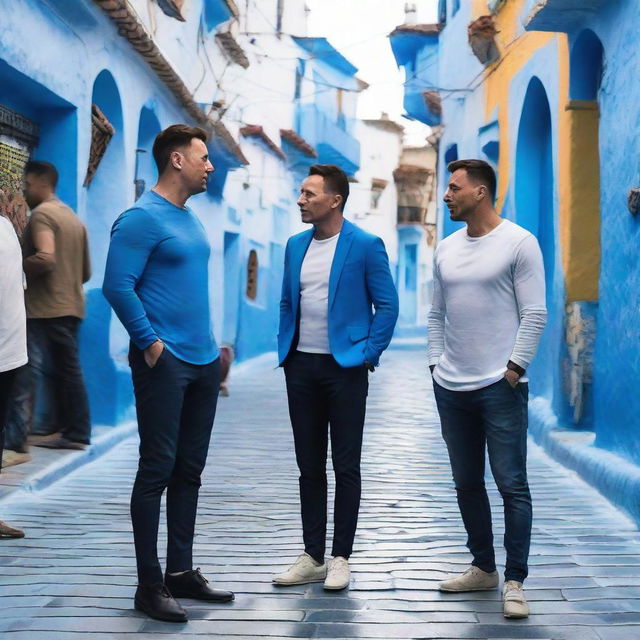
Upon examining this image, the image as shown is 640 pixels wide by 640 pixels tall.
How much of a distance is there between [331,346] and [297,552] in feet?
4.02

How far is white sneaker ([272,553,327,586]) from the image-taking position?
15.3 ft

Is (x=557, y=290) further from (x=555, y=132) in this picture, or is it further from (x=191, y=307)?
(x=191, y=307)

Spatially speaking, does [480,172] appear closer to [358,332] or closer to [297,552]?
[358,332]

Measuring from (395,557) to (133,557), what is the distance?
127 cm

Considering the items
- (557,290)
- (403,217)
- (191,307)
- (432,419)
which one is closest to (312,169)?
(191,307)

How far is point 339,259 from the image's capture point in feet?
15.5

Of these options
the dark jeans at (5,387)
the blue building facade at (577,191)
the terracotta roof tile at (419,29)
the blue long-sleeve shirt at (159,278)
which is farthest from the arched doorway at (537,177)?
the terracotta roof tile at (419,29)

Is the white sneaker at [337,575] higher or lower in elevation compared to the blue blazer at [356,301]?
lower

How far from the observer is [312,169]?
484cm

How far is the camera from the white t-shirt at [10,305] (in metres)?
4.98

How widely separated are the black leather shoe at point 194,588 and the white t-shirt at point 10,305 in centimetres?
132

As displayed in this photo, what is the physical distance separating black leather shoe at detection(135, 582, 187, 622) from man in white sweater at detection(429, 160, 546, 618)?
3.83 ft

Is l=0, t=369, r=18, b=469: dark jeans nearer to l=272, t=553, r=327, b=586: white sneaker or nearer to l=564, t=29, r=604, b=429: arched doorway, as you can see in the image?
l=272, t=553, r=327, b=586: white sneaker

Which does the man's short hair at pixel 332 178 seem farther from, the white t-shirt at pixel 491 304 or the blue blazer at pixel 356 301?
the white t-shirt at pixel 491 304
